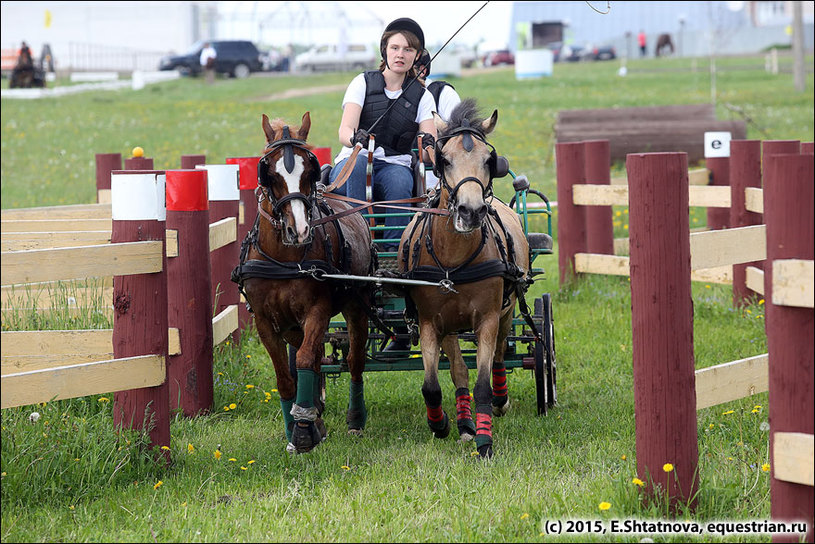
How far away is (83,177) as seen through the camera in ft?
74.7

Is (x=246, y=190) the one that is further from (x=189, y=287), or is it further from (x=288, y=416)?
(x=288, y=416)

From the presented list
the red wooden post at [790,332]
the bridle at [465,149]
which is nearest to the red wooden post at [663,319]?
the red wooden post at [790,332]

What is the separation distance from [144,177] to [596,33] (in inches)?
4728

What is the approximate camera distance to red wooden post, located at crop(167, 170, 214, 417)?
692 cm

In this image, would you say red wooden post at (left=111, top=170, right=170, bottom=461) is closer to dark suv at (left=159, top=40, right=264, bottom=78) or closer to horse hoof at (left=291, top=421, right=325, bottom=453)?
horse hoof at (left=291, top=421, right=325, bottom=453)

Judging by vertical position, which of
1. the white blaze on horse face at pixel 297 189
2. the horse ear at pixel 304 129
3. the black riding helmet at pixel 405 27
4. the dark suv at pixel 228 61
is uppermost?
the dark suv at pixel 228 61

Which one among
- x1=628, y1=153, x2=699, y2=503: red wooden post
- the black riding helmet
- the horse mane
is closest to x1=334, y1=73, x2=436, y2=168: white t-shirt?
the black riding helmet

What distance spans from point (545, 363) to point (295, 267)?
2098 mm

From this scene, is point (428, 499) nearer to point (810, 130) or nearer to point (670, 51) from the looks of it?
point (810, 130)

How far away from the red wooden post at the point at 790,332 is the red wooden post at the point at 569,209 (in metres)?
6.94

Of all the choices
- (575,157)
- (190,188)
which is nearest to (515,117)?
(575,157)

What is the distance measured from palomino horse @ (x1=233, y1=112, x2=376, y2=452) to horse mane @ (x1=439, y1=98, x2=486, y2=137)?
0.84 metres

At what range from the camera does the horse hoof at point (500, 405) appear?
732 cm

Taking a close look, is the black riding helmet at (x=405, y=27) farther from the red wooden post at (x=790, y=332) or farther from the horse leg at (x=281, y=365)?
the red wooden post at (x=790, y=332)
